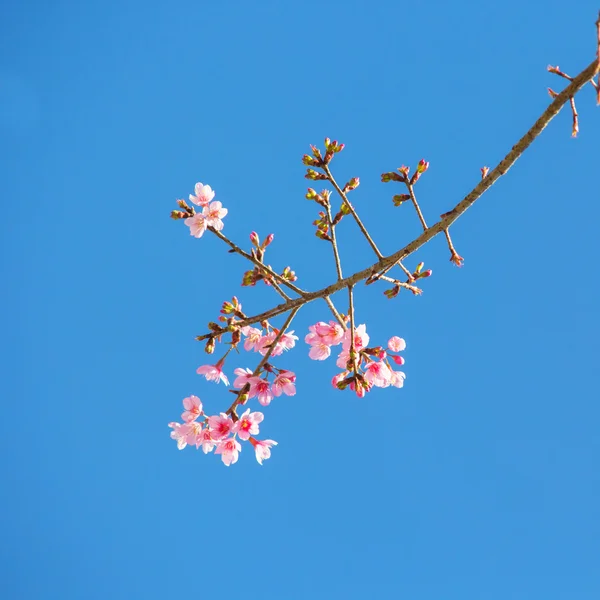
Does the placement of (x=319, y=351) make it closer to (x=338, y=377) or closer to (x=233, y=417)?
(x=338, y=377)

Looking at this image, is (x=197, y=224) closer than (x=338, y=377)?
Yes

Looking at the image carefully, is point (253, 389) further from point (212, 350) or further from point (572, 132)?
point (572, 132)

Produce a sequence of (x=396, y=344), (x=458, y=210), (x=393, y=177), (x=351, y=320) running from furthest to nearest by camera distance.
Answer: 1. (x=396, y=344)
2. (x=393, y=177)
3. (x=351, y=320)
4. (x=458, y=210)

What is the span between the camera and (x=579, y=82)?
256 centimetres

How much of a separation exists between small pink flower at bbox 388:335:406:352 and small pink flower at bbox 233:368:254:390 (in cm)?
115

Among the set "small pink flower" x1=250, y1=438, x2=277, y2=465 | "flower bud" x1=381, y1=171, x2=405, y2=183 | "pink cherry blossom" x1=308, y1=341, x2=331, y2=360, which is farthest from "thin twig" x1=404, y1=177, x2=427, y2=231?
"small pink flower" x1=250, y1=438, x2=277, y2=465

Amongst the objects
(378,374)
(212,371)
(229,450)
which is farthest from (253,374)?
(378,374)

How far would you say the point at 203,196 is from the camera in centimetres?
396

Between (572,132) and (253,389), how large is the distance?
7.87ft

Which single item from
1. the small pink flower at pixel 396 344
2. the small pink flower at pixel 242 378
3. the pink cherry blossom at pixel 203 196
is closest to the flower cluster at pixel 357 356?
the small pink flower at pixel 396 344

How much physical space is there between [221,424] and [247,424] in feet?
0.58

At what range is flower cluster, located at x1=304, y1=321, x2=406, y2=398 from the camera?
3.49 metres

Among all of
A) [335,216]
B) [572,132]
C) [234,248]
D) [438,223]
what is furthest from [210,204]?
[572,132]

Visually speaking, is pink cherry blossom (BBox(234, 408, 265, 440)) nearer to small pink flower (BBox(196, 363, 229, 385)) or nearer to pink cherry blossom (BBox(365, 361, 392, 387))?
small pink flower (BBox(196, 363, 229, 385))
